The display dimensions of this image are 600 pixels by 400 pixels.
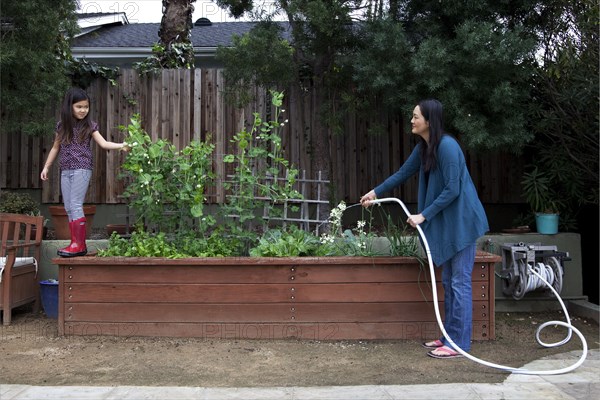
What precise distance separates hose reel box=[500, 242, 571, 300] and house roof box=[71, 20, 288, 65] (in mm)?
5245

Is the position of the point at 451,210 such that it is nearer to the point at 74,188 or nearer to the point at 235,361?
the point at 235,361

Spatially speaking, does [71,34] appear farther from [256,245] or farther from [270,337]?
[270,337]

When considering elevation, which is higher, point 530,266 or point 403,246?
point 403,246

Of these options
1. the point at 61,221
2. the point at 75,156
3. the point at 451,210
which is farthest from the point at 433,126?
the point at 61,221

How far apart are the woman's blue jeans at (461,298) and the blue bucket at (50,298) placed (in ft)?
10.4

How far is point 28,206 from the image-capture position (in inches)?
227

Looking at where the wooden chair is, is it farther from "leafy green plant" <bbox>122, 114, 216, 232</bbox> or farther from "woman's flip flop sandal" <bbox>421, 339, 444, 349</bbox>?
"woman's flip flop sandal" <bbox>421, 339, 444, 349</bbox>

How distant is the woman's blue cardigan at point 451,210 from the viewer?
148 inches

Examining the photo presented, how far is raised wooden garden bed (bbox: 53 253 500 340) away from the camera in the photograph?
13.7ft

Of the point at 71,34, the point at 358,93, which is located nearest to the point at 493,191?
the point at 358,93

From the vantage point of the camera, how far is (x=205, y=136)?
6734 millimetres

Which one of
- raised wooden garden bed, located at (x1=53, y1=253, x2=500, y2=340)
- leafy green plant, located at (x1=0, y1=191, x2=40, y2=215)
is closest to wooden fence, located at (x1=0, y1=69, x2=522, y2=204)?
leafy green plant, located at (x1=0, y1=191, x2=40, y2=215)

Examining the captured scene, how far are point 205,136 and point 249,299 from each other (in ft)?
9.96

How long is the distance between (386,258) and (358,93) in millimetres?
2336
